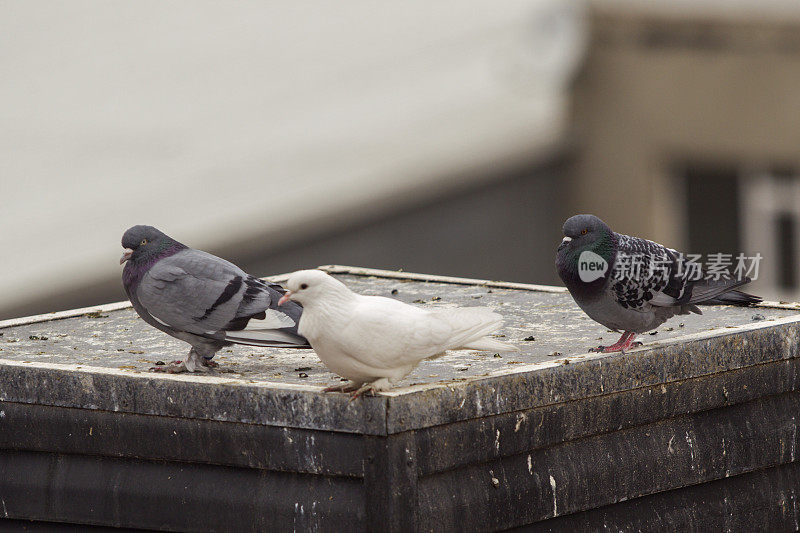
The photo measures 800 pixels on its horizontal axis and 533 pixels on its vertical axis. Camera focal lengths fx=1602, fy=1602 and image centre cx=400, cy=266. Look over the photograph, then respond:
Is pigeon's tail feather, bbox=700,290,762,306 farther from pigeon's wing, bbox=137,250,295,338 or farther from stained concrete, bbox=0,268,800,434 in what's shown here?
pigeon's wing, bbox=137,250,295,338

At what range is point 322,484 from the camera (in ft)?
17.7

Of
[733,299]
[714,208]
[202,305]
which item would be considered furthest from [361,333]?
[714,208]

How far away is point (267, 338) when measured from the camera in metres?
6.04

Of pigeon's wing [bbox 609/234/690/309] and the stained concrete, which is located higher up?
pigeon's wing [bbox 609/234/690/309]

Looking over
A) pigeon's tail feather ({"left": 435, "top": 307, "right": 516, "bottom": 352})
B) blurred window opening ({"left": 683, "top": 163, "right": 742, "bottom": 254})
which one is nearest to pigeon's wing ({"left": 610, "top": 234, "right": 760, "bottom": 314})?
pigeon's tail feather ({"left": 435, "top": 307, "right": 516, "bottom": 352})

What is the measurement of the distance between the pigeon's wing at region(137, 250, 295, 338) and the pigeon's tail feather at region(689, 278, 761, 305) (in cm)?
168

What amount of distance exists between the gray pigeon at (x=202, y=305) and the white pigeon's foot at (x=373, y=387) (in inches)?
32.7

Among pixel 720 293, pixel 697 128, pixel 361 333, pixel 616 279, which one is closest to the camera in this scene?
pixel 361 333

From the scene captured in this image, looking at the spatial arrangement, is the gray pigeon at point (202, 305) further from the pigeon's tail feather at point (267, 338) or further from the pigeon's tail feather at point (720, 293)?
the pigeon's tail feather at point (720, 293)

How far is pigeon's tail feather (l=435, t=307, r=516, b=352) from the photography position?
546 cm

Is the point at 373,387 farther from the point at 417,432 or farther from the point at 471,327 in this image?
the point at 471,327

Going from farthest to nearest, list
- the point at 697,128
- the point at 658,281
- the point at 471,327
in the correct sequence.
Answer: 1. the point at 697,128
2. the point at 658,281
3. the point at 471,327

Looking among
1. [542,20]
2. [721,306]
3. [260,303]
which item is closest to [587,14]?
[542,20]
